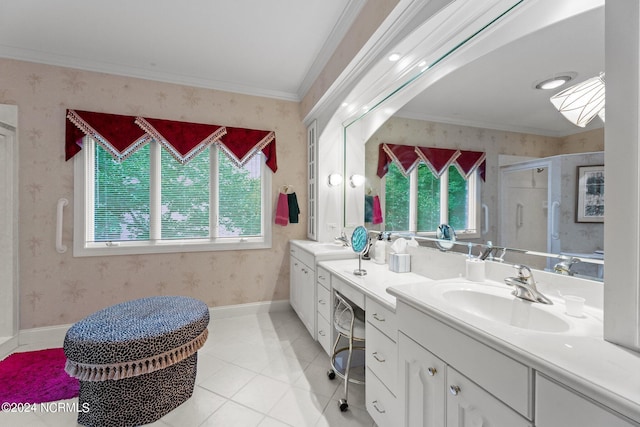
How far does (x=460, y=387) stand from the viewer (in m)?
0.89

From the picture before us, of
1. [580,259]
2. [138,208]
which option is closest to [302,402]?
[580,259]

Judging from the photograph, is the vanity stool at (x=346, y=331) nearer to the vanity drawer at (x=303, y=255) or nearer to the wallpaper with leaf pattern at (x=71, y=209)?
the vanity drawer at (x=303, y=255)

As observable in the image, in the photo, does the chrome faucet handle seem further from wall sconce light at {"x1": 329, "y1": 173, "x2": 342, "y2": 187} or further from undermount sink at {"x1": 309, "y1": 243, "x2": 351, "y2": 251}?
wall sconce light at {"x1": 329, "y1": 173, "x2": 342, "y2": 187}

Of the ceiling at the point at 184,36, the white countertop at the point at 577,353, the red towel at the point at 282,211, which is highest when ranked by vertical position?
the ceiling at the point at 184,36

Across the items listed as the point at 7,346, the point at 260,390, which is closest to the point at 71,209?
the point at 7,346

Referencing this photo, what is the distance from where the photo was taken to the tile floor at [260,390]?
63.1 inches

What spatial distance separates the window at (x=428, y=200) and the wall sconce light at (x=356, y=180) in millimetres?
369

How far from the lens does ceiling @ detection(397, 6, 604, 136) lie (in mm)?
970

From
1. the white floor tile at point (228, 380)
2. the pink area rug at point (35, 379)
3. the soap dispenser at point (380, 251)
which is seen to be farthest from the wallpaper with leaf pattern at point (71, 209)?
the soap dispenser at point (380, 251)

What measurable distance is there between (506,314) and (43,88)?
3939mm

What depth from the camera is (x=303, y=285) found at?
2.70 meters

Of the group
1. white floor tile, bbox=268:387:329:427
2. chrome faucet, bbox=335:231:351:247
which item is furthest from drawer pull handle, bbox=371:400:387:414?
chrome faucet, bbox=335:231:351:247

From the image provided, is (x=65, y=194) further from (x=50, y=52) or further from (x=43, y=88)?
(x=50, y=52)

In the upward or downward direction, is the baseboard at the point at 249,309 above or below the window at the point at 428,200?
below
